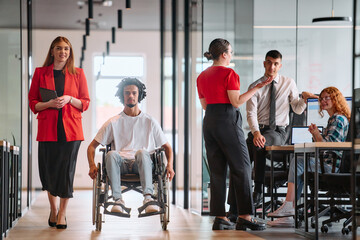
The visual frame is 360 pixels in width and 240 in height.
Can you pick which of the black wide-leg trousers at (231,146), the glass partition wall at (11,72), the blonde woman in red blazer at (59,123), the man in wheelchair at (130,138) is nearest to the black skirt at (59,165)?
the blonde woman in red blazer at (59,123)

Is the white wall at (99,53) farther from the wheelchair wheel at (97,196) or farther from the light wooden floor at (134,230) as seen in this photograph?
the wheelchair wheel at (97,196)

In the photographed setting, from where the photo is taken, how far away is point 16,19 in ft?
21.2

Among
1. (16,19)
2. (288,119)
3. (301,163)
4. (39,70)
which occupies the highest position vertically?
(16,19)

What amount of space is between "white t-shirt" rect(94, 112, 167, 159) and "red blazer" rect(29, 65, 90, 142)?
0.79 feet

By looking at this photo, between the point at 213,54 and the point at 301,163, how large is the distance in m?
1.20

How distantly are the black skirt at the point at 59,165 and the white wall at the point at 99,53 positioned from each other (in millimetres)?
8248

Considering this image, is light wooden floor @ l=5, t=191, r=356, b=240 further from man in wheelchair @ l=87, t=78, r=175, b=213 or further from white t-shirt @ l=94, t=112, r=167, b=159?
white t-shirt @ l=94, t=112, r=167, b=159

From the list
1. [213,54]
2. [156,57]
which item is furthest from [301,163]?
[156,57]

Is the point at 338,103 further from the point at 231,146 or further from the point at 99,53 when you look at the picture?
the point at 99,53

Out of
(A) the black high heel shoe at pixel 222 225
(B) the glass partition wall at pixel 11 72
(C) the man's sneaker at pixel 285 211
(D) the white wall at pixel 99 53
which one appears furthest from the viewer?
(D) the white wall at pixel 99 53

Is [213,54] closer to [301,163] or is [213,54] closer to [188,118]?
[301,163]

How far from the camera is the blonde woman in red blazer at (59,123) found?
5023 mm

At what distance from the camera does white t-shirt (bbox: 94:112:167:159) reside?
5.01 metres

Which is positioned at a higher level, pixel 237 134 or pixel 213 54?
pixel 213 54
